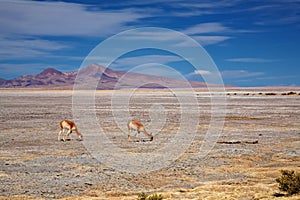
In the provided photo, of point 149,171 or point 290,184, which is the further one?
point 149,171

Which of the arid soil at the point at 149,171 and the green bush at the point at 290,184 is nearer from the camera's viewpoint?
the green bush at the point at 290,184

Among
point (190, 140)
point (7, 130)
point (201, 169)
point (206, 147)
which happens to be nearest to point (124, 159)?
point (201, 169)

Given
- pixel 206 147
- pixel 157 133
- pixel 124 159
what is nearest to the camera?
pixel 124 159

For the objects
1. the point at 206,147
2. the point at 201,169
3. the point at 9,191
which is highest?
the point at 206,147

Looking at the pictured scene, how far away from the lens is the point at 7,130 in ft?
79.1

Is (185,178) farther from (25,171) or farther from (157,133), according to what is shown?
(157,133)

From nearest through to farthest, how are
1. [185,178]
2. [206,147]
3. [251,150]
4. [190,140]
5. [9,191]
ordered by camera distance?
[9,191] < [185,178] < [251,150] < [206,147] < [190,140]

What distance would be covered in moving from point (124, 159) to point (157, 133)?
839 centimetres

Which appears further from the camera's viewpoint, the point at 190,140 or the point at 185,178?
the point at 190,140

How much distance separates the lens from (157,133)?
76.6ft

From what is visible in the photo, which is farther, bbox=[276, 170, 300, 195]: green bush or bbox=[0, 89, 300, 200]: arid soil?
bbox=[0, 89, 300, 200]: arid soil

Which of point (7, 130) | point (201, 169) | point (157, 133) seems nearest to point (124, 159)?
point (201, 169)

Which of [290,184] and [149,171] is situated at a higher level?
[149,171]

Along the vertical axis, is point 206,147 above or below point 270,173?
above
